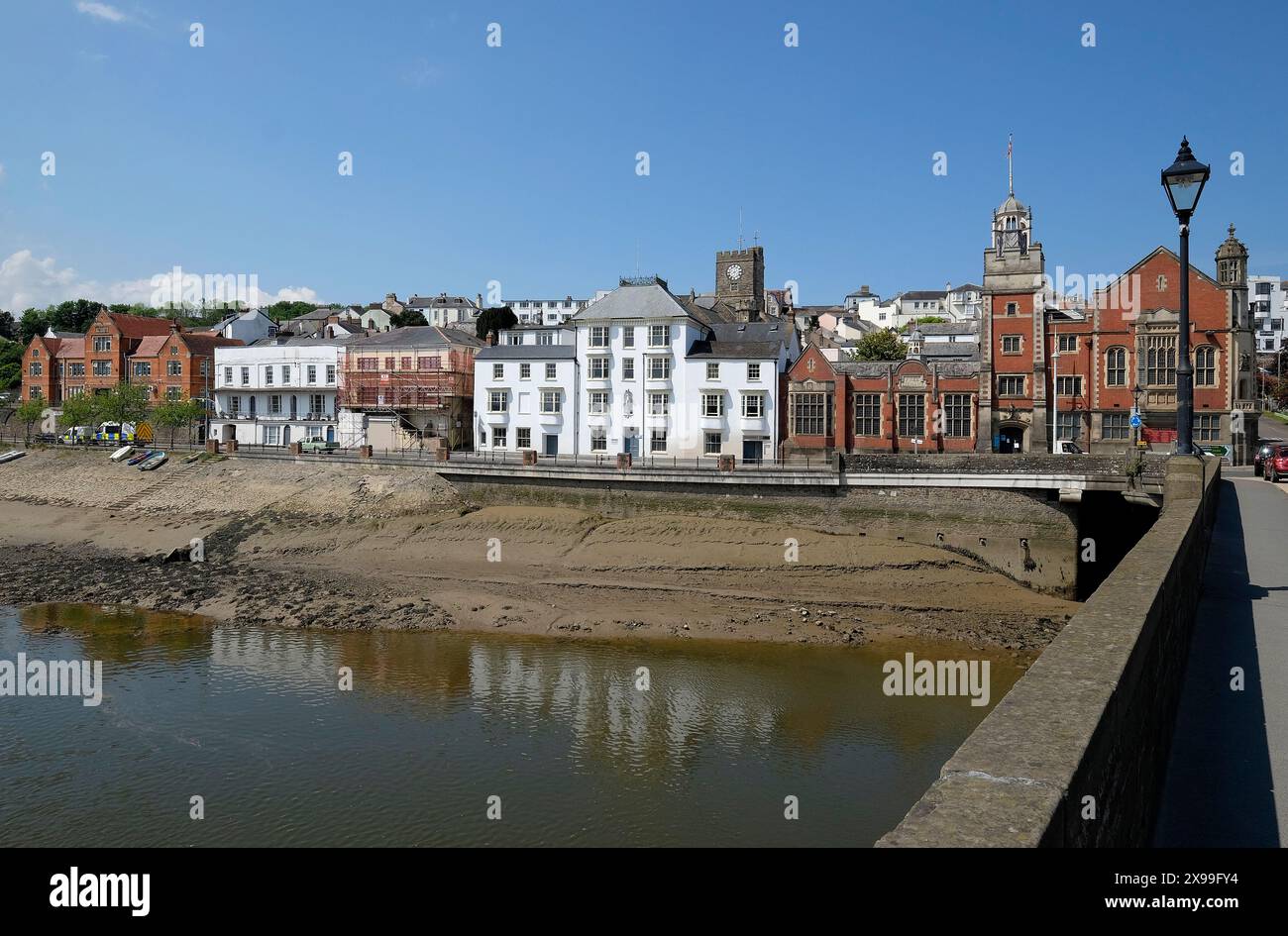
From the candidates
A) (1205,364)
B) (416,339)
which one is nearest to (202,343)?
(416,339)

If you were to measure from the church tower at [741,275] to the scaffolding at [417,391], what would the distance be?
35.2 m

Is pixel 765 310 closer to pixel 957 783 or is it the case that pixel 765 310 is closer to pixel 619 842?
pixel 619 842

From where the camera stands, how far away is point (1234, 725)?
363 inches

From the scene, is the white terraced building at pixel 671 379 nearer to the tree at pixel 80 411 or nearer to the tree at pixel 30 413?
the tree at pixel 80 411

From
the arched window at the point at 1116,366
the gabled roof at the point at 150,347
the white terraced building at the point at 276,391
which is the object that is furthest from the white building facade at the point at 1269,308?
the gabled roof at the point at 150,347

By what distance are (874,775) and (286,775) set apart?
43.0 feet

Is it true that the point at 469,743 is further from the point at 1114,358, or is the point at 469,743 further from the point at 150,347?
the point at 150,347

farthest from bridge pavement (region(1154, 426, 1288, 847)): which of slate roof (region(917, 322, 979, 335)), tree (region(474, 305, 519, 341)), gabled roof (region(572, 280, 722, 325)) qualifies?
slate roof (region(917, 322, 979, 335))

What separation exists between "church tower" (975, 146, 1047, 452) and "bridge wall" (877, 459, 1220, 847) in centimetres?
4768

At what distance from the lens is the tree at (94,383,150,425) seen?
72.1 meters

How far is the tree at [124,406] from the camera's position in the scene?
72062 millimetres

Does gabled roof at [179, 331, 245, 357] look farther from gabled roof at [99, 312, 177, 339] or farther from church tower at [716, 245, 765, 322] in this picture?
church tower at [716, 245, 765, 322]

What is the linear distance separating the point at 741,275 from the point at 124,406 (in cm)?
6009

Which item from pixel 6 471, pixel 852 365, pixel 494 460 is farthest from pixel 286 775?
pixel 6 471
